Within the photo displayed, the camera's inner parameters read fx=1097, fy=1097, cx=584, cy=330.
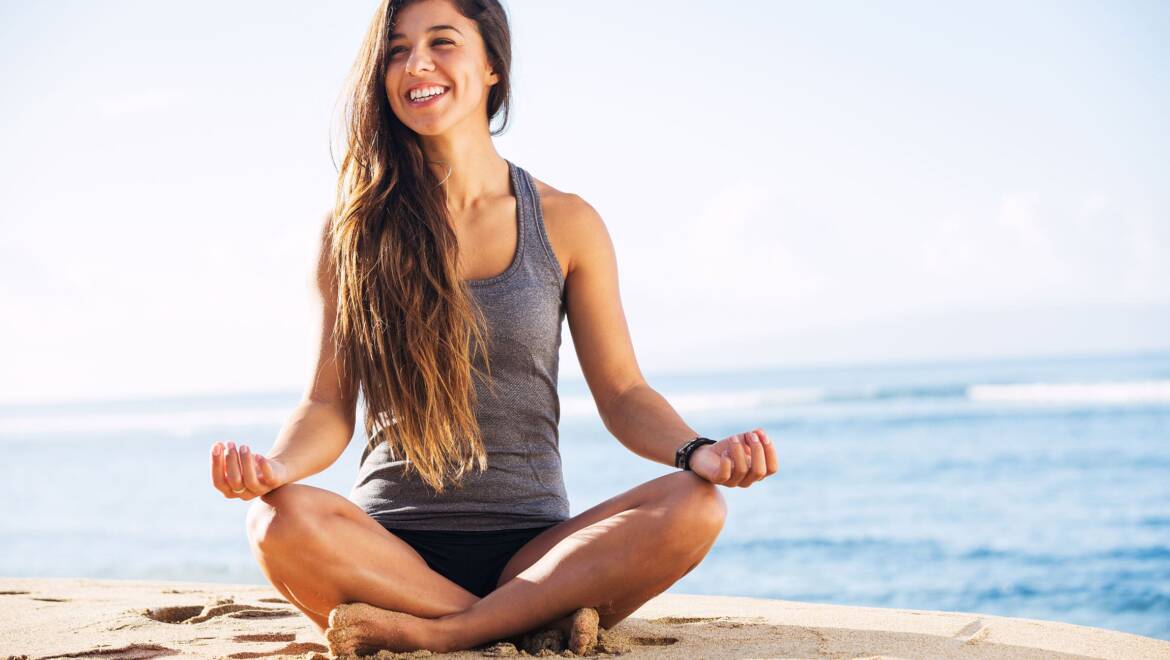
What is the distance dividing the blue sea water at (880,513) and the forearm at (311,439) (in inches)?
177

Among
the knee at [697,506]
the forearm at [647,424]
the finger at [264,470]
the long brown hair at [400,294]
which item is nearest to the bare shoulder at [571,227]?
the long brown hair at [400,294]

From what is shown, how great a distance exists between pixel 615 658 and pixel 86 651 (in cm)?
141

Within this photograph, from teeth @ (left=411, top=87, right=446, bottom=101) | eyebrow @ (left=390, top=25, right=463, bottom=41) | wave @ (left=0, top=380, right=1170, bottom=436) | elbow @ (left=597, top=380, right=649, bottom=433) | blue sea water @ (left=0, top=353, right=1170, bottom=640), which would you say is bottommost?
blue sea water @ (left=0, top=353, right=1170, bottom=640)

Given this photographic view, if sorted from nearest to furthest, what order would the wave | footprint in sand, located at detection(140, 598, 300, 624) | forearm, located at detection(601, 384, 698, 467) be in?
forearm, located at detection(601, 384, 698, 467), footprint in sand, located at detection(140, 598, 300, 624), the wave

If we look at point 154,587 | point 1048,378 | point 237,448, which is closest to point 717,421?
point 1048,378

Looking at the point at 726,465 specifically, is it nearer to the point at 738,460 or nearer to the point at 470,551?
the point at 738,460

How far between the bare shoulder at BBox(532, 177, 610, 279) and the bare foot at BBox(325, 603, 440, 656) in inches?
41.8

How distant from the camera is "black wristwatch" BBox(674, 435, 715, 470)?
8.55 ft

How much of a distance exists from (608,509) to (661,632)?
0.58 meters

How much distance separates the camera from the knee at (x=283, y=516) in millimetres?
2459

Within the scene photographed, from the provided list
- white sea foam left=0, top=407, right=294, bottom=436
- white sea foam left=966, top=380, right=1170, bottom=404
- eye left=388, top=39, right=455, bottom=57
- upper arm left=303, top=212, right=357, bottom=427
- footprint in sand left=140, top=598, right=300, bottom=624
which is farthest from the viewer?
white sea foam left=0, top=407, right=294, bottom=436

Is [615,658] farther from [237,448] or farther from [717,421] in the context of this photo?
[717,421]

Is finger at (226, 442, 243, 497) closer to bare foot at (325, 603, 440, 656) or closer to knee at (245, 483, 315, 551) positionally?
knee at (245, 483, 315, 551)

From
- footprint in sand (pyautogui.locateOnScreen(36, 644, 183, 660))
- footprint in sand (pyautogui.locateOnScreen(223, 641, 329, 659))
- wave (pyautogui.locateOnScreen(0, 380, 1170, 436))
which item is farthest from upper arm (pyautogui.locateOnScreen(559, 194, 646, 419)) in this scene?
wave (pyautogui.locateOnScreen(0, 380, 1170, 436))
